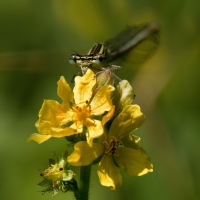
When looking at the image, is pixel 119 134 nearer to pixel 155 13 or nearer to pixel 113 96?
pixel 113 96

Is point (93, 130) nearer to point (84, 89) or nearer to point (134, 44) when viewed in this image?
point (84, 89)

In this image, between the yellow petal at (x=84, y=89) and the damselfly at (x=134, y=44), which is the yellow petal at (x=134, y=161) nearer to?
the yellow petal at (x=84, y=89)

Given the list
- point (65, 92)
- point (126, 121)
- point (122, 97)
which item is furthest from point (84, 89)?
point (126, 121)

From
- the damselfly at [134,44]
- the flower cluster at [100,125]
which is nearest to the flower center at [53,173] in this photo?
the flower cluster at [100,125]

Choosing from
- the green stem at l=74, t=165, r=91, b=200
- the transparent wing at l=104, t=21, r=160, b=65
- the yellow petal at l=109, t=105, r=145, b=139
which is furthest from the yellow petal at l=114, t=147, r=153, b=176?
the transparent wing at l=104, t=21, r=160, b=65

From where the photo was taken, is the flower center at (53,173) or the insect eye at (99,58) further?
the insect eye at (99,58)

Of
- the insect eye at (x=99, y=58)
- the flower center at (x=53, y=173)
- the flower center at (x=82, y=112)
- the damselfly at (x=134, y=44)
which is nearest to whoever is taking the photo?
the flower center at (x=53, y=173)

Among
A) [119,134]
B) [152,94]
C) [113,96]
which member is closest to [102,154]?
[119,134]

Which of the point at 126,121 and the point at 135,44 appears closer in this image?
the point at 126,121
